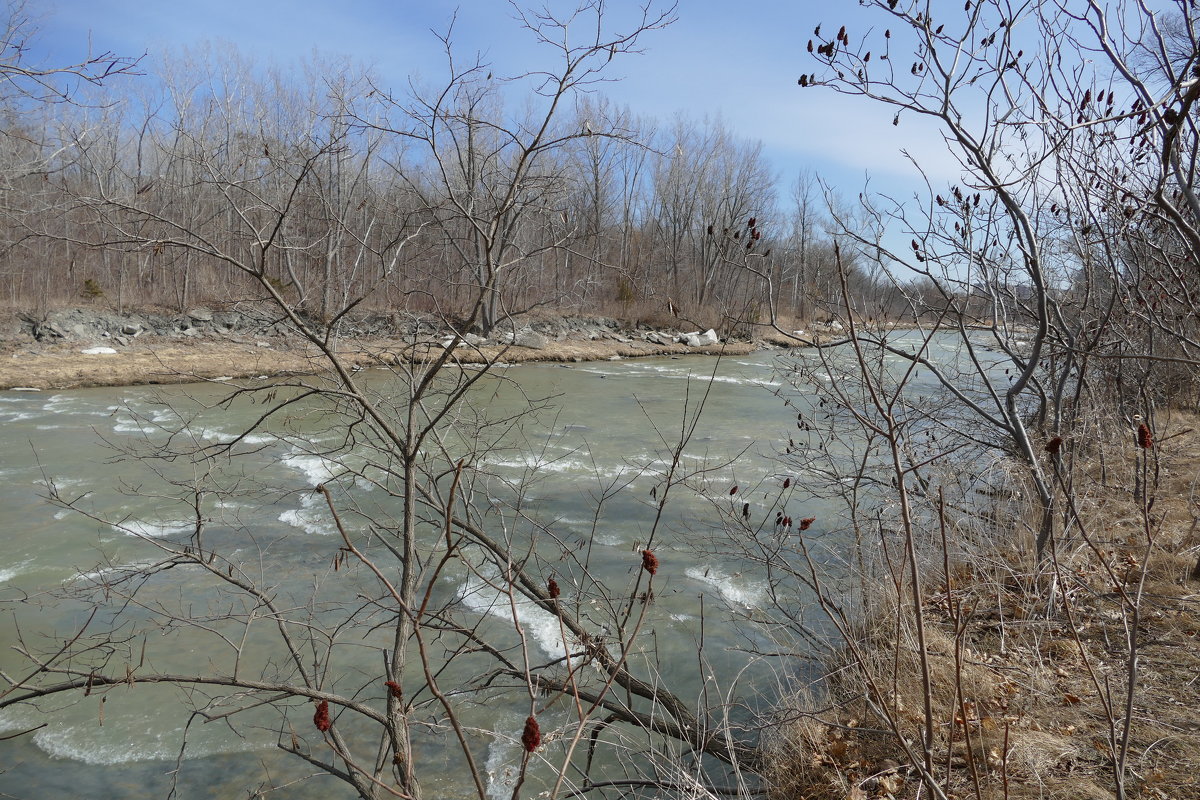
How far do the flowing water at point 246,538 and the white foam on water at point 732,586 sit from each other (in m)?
0.02

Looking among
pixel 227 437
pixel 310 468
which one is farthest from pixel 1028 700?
pixel 227 437

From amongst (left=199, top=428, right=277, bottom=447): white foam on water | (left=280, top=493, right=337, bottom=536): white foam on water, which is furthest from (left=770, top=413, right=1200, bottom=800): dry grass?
(left=199, top=428, right=277, bottom=447): white foam on water

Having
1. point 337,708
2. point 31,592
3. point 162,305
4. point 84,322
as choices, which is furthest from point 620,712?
point 162,305

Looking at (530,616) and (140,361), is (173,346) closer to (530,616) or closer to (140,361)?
(140,361)

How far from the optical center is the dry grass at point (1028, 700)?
116 inches

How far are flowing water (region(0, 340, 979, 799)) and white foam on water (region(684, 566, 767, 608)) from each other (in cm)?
2

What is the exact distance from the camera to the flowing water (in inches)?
167

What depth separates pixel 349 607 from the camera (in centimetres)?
565

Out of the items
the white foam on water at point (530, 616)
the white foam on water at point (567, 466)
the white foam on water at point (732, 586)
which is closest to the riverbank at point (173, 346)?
the white foam on water at point (567, 466)

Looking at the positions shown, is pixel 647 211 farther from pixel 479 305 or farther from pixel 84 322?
pixel 479 305

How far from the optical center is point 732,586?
6.36 metres

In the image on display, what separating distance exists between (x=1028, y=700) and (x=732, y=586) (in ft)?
9.46

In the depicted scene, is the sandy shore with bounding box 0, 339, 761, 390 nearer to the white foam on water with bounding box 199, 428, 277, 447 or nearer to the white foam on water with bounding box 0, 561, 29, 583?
the white foam on water with bounding box 199, 428, 277, 447

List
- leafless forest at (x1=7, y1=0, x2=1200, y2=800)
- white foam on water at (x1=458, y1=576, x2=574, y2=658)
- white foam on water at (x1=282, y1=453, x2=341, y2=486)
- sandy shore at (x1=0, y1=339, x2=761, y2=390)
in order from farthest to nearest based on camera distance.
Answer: sandy shore at (x1=0, y1=339, x2=761, y2=390) → white foam on water at (x1=282, y1=453, x2=341, y2=486) → white foam on water at (x1=458, y1=576, x2=574, y2=658) → leafless forest at (x1=7, y1=0, x2=1200, y2=800)
